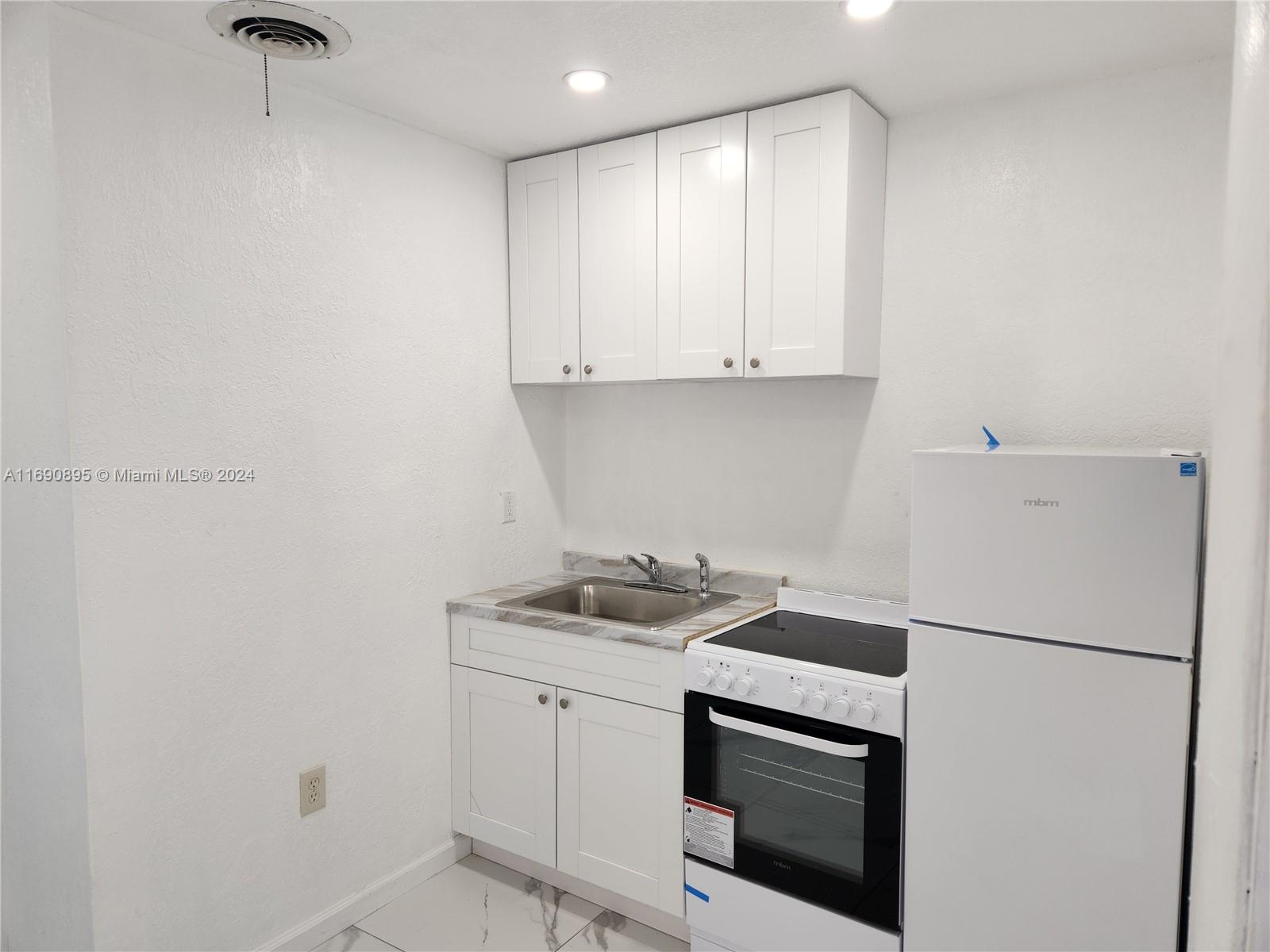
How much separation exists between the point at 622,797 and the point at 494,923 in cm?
56

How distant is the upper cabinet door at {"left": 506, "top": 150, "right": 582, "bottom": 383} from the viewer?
2.80 meters

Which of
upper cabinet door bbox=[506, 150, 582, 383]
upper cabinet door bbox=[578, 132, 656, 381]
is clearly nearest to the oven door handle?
upper cabinet door bbox=[578, 132, 656, 381]

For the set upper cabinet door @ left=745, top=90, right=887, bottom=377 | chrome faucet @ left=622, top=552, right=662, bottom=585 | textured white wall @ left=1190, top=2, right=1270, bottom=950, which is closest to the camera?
textured white wall @ left=1190, top=2, right=1270, bottom=950

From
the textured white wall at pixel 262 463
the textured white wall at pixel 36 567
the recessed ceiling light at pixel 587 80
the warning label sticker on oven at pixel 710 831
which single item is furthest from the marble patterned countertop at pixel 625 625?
the recessed ceiling light at pixel 587 80

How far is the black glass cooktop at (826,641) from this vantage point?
2.08 meters

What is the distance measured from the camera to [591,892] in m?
2.57

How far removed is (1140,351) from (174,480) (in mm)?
2543

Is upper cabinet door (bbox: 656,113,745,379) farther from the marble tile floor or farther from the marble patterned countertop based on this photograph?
the marble tile floor

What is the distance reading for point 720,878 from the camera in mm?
2205

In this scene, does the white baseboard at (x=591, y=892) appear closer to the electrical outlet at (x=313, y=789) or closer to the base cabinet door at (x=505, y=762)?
the base cabinet door at (x=505, y=762)

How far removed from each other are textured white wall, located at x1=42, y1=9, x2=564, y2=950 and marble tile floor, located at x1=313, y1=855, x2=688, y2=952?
14cm

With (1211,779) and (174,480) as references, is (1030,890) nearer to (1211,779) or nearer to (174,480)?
(1211,779)

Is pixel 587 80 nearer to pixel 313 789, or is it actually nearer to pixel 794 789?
pixel 794 789

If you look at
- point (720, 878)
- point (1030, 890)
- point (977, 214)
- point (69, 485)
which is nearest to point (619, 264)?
point (977, 214)
